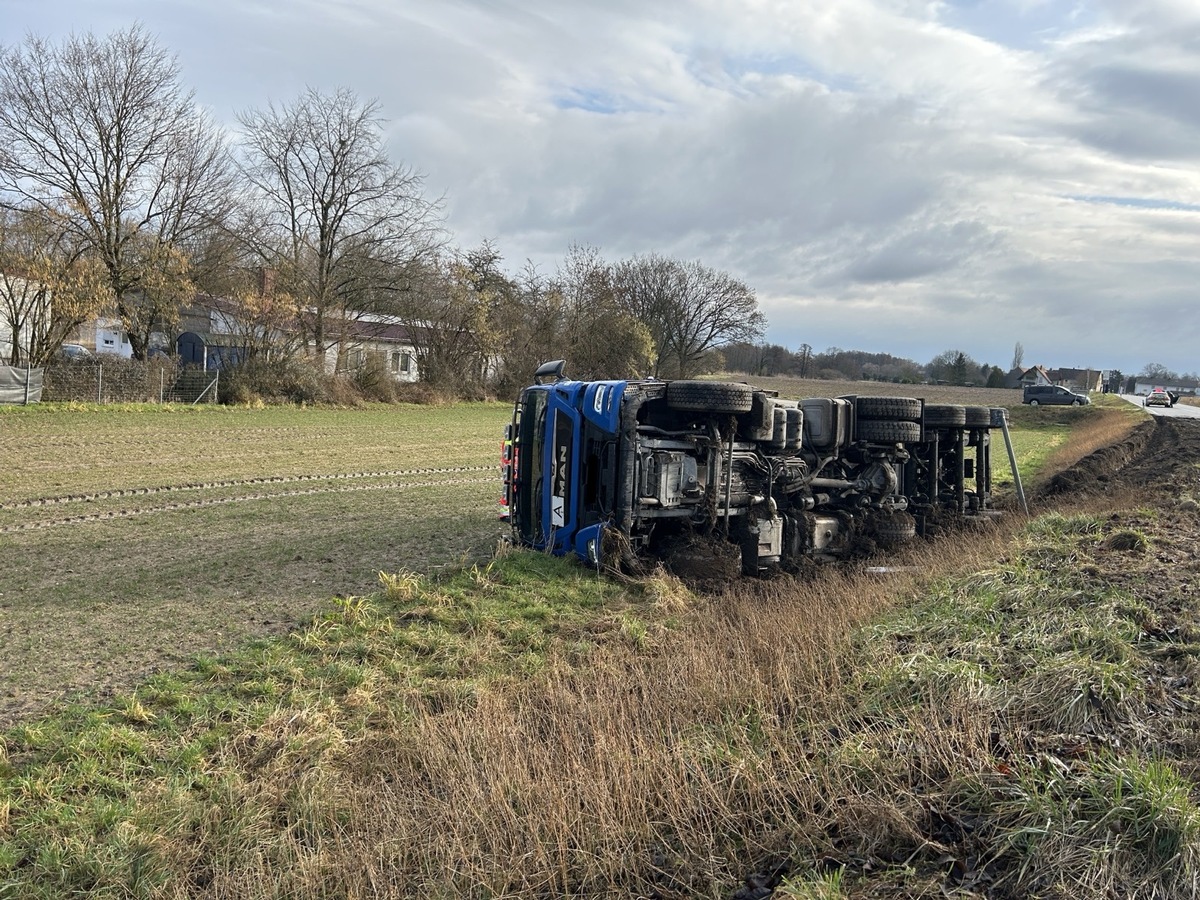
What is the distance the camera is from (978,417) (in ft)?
A: 39.2

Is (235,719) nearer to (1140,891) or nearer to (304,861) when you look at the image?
(304,861)

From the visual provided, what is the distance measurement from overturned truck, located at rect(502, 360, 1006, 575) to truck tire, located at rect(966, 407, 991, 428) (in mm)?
1764

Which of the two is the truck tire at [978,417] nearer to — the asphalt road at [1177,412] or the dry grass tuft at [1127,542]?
the dry grass tuft at [1127,542]

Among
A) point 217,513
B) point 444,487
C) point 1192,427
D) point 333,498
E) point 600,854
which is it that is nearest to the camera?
point 600,854

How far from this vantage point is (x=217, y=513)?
1123 centimetres

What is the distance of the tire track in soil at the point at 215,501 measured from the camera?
10.0m

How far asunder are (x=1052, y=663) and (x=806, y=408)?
5.70 metres

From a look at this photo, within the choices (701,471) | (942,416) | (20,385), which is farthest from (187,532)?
(20,385)

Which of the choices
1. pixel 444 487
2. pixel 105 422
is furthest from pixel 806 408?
pixel 105 422

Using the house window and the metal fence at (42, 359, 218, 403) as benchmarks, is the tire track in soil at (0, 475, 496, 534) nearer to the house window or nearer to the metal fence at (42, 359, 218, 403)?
the metal fence at (42, 359, 218, 403)

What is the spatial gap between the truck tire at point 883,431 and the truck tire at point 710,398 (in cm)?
260

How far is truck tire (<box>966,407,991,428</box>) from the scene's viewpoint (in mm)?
11812

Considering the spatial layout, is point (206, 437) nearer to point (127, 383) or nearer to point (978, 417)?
point (127, 383)

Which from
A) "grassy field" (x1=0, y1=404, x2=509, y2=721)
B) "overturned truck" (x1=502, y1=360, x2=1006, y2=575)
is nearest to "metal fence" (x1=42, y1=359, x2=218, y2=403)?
"grassy field" (x1=0, y1=404, x2=509, y2=721)
